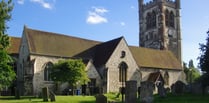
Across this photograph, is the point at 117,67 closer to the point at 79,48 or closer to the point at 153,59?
the point at 79,48

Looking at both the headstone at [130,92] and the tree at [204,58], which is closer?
the headstone at [130,92]

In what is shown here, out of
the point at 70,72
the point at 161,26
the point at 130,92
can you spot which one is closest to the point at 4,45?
the point at 70,72

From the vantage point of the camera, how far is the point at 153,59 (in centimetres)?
6419

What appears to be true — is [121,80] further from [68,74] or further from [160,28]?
[160,28]

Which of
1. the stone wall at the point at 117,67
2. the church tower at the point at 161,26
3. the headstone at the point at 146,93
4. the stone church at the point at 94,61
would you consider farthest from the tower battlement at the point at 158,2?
the headstone at the point at 146,93

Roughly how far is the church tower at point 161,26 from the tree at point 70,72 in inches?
1439

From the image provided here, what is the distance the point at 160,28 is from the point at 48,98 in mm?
50379

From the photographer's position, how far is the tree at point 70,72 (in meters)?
46.0

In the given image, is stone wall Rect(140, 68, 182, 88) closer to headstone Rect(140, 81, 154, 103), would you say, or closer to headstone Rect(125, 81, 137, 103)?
headstone Rect(140, 81, 154, 103)

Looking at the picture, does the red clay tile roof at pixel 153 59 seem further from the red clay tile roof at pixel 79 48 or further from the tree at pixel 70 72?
the tree at pixel 70 72

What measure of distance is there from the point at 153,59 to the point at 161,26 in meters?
19.2

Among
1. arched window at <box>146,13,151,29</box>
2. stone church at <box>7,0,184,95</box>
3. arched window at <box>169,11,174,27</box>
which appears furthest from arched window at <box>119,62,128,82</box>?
arched window at <box>169,11,174,27</box>

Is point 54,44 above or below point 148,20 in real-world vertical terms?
below

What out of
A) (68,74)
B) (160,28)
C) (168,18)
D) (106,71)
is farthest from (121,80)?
(168,18)
